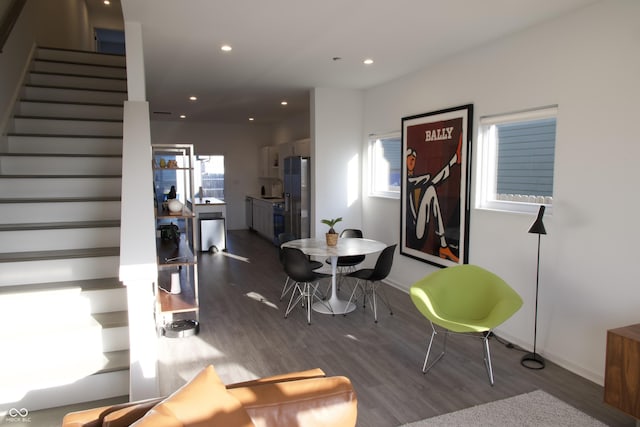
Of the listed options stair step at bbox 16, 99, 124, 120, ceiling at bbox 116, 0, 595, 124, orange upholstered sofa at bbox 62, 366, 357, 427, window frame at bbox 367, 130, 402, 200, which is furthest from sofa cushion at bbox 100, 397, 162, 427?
window frame at bbox 367, 130, 402, 200

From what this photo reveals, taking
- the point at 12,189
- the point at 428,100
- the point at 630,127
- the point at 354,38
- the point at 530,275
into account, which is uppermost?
the point at 354,38

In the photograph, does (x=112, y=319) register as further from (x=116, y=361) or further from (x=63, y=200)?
(x=63, y=200)

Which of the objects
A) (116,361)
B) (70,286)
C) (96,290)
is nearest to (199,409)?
(116,361)

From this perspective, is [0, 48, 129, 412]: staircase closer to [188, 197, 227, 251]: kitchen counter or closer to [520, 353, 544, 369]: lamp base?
[520, 353, 544, 369]: lamp base

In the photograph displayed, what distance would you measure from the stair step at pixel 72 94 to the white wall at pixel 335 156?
8.67ft

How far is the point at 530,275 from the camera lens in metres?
3.89

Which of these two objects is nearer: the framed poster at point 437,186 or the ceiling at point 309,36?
the ceiling at point 309,36

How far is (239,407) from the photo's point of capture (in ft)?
4.96

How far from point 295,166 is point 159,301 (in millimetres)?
4385

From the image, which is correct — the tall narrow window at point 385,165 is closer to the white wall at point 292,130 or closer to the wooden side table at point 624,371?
the white wall at point 292,130

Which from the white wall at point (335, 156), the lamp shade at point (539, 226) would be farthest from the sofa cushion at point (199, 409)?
the white wall at point (335, 156)

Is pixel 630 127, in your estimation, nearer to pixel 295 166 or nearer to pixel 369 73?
pixel 369 73

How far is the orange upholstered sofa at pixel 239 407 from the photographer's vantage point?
4.67ft

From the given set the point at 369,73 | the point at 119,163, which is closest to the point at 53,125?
the point at 119,163
